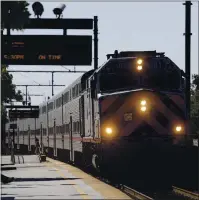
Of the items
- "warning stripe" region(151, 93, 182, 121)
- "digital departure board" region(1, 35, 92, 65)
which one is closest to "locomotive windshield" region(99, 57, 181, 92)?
"warning stripe" region(151, 93, 182, 121)

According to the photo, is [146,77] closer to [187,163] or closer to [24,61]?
[187,163]

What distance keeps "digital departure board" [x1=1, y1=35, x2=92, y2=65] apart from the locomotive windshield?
8481 millimetres

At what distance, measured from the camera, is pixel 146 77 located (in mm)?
22156

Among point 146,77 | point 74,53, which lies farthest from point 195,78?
point 146,77

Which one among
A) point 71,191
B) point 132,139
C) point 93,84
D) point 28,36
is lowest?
point 71,191

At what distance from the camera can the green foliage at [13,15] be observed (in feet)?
72.1

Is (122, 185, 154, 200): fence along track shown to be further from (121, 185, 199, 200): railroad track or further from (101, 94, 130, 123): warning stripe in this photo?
(101, 94, 130, 123): warning stripe

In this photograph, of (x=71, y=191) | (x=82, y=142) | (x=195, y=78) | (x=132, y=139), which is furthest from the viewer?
(x=195, y=78)

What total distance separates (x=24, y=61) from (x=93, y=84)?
883cm

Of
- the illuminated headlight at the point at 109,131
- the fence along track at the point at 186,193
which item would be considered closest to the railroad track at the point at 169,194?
the fence along track at the point at 186,193

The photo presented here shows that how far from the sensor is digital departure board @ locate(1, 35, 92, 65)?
3021 cm

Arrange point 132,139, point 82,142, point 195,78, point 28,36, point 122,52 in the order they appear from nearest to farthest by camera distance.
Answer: point 132,139, point 122,52, point 82,142, point 28,36, point 195,78

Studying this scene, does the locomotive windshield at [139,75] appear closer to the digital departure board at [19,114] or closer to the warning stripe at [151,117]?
the warning stripe at [151,117]

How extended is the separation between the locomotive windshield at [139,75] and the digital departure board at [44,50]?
27.8 feet
